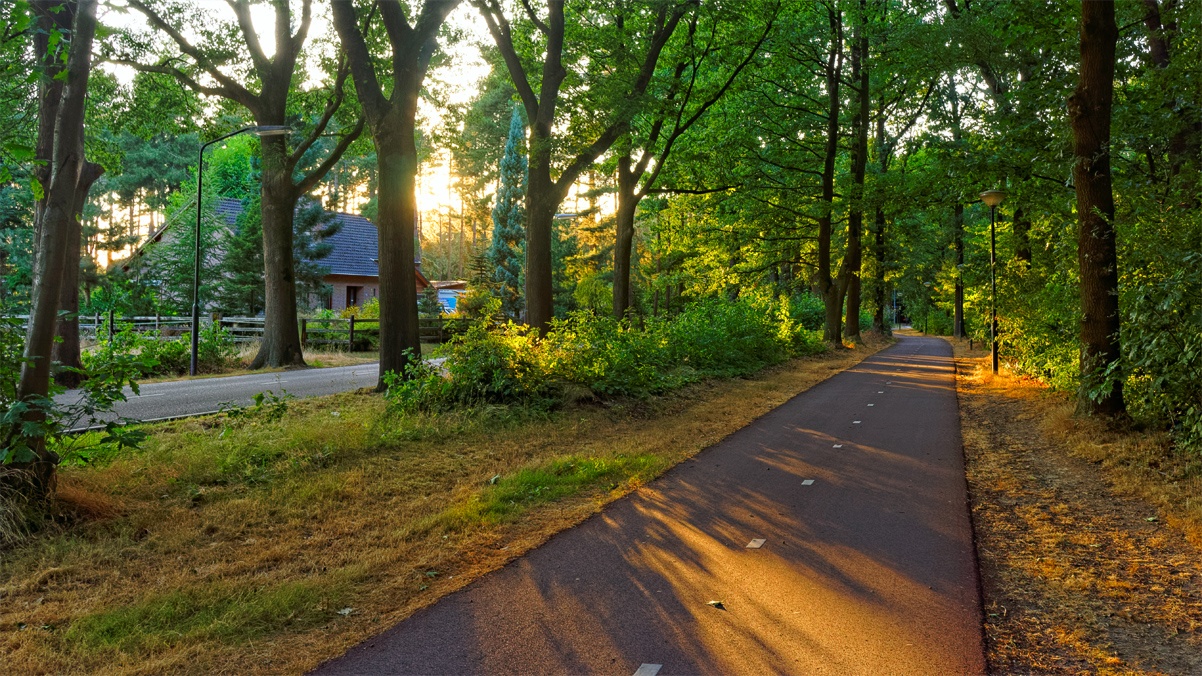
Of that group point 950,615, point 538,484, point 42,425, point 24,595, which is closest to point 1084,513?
point 950,615

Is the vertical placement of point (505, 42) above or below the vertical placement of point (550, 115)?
above

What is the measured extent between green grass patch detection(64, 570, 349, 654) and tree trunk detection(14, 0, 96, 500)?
199 centimetres

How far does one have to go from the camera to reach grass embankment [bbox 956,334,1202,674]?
378 centimetres

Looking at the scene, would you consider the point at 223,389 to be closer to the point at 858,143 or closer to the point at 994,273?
the point at 994,273

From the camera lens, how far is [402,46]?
11953 millimetres

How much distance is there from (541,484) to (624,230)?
13.8 m

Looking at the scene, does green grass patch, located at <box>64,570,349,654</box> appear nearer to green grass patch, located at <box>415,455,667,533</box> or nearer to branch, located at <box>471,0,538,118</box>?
green grass patch, located at <box>415,455,667,533</box>

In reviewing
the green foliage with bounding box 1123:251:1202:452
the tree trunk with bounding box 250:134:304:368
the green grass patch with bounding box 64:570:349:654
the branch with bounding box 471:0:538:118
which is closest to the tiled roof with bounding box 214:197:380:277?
the tree trunk with bounding box 250:134:304:368

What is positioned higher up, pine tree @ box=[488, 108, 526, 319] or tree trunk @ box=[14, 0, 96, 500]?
pine tree @ box=[488, 108, 526, 319]

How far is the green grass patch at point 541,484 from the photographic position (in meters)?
5.99

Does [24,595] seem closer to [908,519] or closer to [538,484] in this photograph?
[538,484]

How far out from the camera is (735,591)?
4.47 m

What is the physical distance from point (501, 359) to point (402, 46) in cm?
527

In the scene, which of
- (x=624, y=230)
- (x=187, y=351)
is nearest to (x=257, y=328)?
(x=187, y=351)
